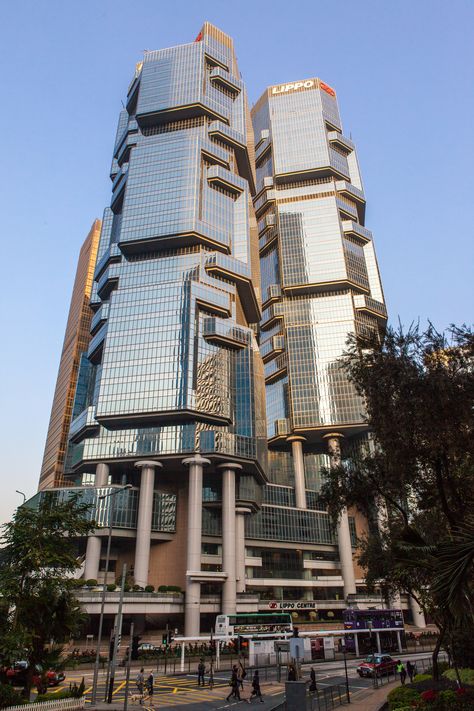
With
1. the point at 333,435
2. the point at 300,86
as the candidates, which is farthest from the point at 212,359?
the point at 300,86

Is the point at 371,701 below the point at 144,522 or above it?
below

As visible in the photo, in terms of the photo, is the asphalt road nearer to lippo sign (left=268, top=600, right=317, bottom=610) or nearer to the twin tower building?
the twin tower building

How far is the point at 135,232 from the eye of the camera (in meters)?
112

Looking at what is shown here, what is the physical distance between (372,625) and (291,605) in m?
44.1

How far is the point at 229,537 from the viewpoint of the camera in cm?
9244

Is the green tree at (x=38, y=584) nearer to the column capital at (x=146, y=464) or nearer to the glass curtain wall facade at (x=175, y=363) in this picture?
the glass curtain wall facade at (x=175, y=363)

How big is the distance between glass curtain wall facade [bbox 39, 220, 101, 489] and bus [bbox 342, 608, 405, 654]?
4005 inches

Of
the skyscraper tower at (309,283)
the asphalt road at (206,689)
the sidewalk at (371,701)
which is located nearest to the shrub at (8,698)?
the asphalt road at (206,689)

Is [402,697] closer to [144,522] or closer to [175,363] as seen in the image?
[144,522]

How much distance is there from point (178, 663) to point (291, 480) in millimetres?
82678

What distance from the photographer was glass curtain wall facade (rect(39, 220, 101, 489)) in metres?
150

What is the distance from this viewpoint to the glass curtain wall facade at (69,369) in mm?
149875

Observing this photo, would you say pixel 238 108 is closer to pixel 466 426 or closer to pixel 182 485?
pixel 182 485

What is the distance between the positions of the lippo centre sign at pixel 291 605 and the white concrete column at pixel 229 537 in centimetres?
934
